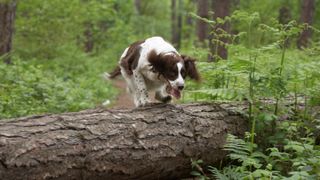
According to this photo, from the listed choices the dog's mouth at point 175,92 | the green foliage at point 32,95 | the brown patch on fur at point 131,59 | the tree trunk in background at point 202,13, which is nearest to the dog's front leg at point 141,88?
the brown patch on fur at point 131,59

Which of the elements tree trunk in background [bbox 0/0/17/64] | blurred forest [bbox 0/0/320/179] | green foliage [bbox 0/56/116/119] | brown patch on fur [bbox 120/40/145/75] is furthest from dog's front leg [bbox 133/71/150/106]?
tree trunk in background [bbox 0/0/17/64]

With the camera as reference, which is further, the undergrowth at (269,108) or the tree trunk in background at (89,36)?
the tree trunk in background at (89,36)

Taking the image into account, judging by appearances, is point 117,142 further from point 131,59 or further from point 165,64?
point 131,59

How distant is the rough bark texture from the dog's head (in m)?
0.27

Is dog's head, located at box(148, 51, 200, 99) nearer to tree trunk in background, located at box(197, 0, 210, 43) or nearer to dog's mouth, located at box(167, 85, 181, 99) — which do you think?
dog's mouth, located at box(167, 85, 181, 99)

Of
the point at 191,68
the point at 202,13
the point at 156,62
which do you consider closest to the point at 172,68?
the point at 156,62

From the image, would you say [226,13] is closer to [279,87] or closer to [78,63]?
[78,63]

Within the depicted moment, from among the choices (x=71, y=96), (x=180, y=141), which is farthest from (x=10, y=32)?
(x=180, y=141)

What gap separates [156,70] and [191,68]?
→ 1.56ft

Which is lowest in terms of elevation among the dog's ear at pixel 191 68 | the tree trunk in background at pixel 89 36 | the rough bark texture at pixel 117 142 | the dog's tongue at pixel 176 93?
the tree trunk in background at pixel 89 36

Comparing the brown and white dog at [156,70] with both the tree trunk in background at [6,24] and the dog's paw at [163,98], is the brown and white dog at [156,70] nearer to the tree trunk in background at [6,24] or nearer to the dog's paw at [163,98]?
the dog's paw at [163,98]

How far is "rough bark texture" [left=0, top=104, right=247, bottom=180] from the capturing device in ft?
13.8

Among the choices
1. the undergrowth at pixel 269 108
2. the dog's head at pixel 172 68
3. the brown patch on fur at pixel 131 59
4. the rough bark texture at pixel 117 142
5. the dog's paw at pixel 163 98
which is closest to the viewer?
the rough bark texture at pixel 117 142

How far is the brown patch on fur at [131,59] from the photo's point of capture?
6181 mm
